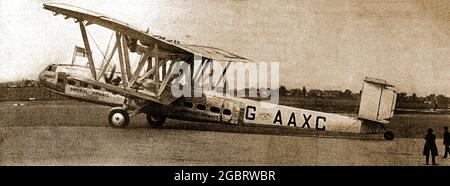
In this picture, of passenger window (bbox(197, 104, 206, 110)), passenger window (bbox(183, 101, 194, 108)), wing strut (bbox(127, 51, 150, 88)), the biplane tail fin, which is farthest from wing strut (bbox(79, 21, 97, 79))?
the biplane tail fin

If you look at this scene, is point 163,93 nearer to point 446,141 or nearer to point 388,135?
point 388,135

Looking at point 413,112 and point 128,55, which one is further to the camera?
point 413,112

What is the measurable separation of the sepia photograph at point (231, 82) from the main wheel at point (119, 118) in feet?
0.04

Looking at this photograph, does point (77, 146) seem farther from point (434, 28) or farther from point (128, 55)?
point (434, 28)

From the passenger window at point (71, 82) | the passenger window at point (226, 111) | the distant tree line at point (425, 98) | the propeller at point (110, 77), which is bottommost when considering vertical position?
the passenger window at point (226, 111)

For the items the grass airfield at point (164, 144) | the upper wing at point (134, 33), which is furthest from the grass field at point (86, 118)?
the upper wing at point (134, 33)

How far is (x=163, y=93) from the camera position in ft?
18.2

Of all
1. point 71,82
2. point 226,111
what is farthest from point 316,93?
point 71,82

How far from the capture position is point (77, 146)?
17.3 feet

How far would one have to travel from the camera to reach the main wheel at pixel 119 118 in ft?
18.0

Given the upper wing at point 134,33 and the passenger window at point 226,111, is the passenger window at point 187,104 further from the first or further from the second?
the upper wing at point 134,33

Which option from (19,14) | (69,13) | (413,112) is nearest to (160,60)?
(69,13)

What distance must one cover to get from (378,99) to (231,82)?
1.58 m
